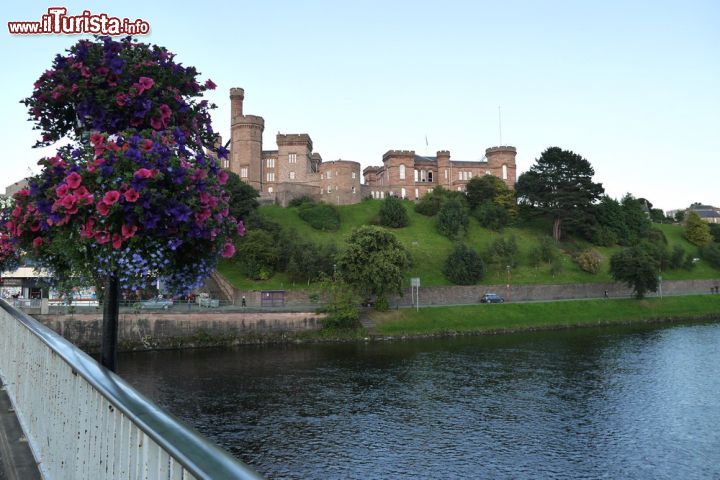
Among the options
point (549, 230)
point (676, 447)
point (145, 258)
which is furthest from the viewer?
point (549, 230)

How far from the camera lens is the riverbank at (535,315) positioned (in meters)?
52.4

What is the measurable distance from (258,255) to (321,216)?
21101 millimetres

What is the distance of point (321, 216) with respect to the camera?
80250 mm

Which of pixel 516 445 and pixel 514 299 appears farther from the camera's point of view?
pixel 514 299

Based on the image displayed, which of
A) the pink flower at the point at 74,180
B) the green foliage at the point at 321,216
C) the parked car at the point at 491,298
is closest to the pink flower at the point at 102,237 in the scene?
the pink flower at the point at 74,180

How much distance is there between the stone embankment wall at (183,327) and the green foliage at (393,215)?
3496cm

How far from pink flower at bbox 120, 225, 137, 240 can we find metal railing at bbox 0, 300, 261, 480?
1.27m

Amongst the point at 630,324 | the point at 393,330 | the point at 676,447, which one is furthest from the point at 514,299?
the point at 676,447

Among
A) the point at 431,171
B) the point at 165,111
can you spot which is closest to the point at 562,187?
the point at 431,171

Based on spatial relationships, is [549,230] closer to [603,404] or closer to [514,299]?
[514,299]

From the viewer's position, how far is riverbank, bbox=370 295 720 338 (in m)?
52.4

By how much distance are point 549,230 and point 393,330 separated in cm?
5035

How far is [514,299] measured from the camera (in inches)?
2554

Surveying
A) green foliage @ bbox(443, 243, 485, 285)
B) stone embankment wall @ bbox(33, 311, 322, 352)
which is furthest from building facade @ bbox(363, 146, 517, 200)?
stone embankment wall @ bbox(33, 311, 322, 352)
